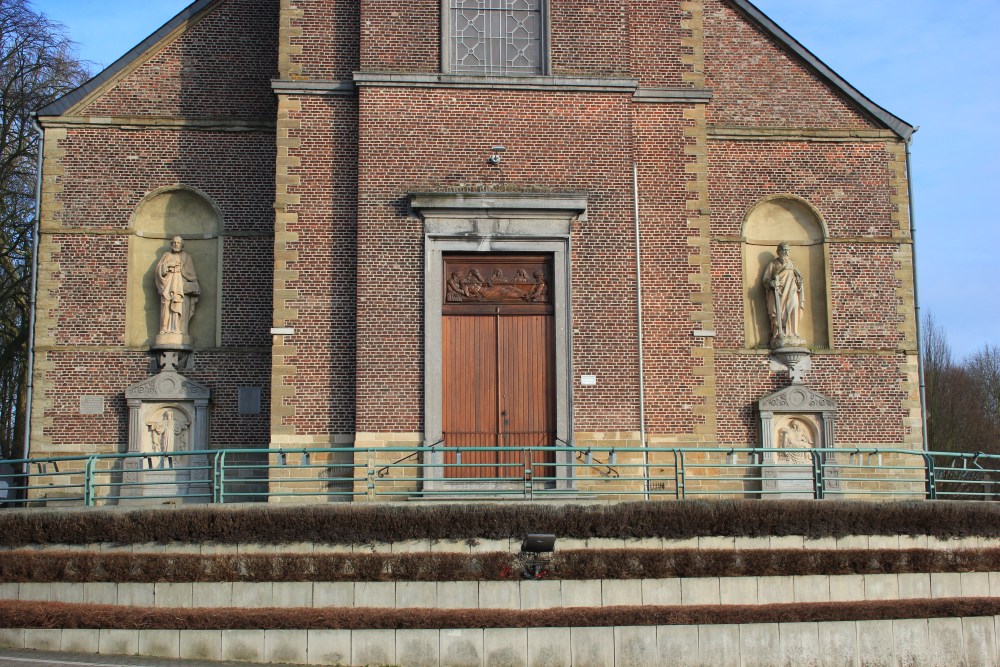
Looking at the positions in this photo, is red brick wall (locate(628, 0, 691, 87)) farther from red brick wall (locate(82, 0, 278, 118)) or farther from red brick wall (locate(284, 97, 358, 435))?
red brick wall (locate(82, 0, 278, 118))

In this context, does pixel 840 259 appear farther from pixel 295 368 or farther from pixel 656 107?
pixel 295 368

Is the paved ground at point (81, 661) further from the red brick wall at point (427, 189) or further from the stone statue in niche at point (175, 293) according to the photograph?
the stone statue in niche at point (175, 293)

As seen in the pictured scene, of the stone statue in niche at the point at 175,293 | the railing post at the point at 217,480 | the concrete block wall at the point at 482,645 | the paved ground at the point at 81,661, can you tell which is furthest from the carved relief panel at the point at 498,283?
the paved ground at the point at 81,661

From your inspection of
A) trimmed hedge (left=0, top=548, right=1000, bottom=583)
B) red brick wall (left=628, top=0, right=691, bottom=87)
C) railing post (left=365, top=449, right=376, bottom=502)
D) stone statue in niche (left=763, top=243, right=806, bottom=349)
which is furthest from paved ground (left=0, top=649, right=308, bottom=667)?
red brick wall (left=628, top=0, right=691, bottom=87)

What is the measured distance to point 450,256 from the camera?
61.4 ft

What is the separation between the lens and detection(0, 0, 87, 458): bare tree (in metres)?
28.1

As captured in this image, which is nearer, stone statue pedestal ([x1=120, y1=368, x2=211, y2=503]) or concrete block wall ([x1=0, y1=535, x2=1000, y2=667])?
concrete block wall ([x1=0, y1=535, x2=1000, y2=667])

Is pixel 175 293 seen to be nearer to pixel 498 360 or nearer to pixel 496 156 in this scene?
pixel 498 360

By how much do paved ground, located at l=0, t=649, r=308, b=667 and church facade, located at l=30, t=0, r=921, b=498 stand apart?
5.51 meters

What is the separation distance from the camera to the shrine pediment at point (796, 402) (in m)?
20.7

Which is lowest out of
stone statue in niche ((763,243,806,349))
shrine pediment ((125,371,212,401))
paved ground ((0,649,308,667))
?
paved ground ((0,649,308,667))

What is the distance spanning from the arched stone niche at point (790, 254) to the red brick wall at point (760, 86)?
1.58 m

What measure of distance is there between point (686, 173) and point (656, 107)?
1226mm

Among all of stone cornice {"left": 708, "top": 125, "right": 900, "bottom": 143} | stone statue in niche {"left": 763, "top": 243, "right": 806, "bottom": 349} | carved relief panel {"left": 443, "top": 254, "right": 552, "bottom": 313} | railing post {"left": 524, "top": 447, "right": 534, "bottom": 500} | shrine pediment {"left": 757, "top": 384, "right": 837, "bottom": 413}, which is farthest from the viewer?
stone cornice {"left": 708, "top": 125, "right": 900, "bottom": 143}
